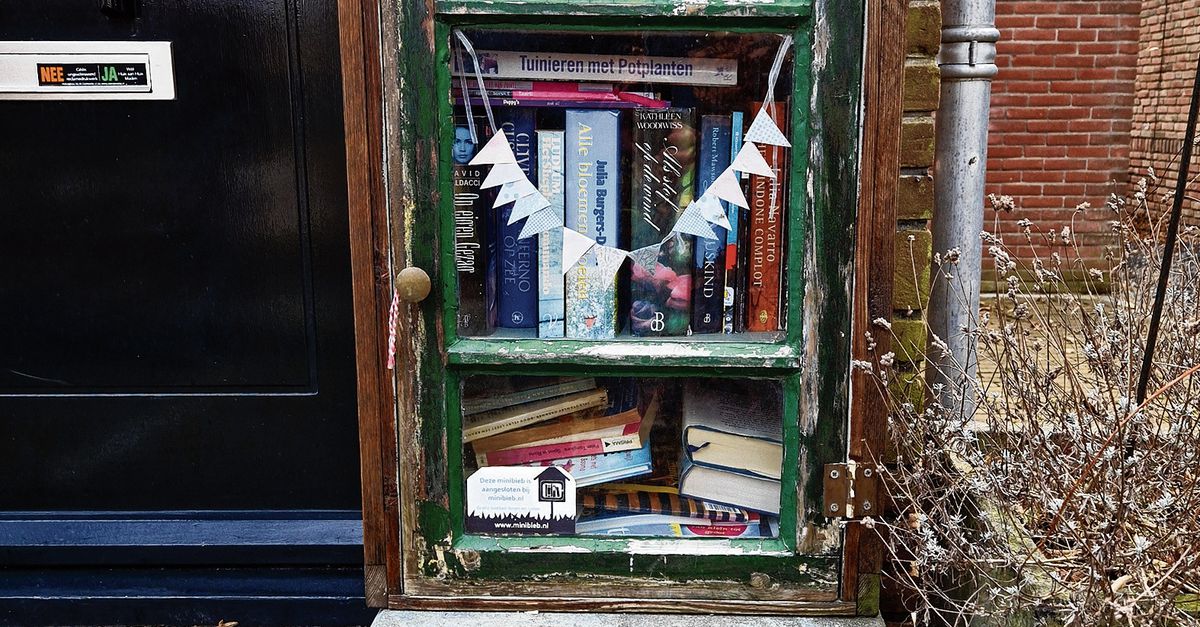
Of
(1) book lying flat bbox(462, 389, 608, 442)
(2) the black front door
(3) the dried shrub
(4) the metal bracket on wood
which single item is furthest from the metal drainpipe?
(2) the black front door

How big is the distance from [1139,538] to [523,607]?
1.26 metres

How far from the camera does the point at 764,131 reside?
6.26 ft

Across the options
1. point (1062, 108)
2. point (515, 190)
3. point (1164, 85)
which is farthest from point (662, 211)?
point (1164, 85)

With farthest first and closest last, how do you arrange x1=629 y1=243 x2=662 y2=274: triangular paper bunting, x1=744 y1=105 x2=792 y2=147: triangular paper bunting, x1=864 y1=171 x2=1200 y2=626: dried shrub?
1. x1=629 y1=243 x2=662 y2=274: triangular paper bunting
2. x1=744 y1=105 x2=792 y2=147: triangular paper bunting
3. x1=864 y1=171 x2=1200 y2=626: dried shrub

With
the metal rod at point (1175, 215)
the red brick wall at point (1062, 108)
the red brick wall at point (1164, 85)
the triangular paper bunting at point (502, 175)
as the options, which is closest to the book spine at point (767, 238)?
the triangular paper bunting at point (502, 175)

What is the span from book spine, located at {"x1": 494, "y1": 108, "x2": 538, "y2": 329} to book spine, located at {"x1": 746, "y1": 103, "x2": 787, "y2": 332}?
0.46 m

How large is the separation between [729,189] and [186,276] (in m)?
1.37

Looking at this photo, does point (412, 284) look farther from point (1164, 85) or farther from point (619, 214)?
point (1164, 85)

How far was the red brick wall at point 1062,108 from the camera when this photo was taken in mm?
7262

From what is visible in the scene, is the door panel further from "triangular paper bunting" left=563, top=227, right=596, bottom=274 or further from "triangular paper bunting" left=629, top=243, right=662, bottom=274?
"triangular paper bunting" left=629, top=243, right=662, bottom=274

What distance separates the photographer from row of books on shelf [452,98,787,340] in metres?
1.95

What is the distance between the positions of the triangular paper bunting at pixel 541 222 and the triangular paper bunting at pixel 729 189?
337 millimetres

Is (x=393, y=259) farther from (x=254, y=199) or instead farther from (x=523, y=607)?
(x=523, y=607)

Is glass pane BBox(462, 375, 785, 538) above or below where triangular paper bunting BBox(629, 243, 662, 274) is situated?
below
